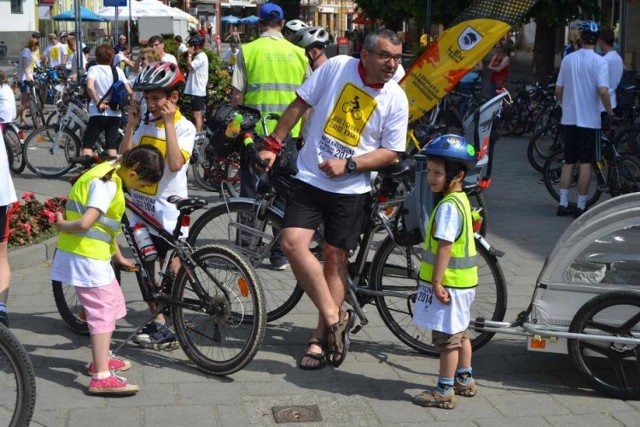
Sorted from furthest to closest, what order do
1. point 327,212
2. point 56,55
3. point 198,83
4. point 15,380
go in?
1. point 56,55
2. point 198,83
3. point 327,212
4. point 15,380

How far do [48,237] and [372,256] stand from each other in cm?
348

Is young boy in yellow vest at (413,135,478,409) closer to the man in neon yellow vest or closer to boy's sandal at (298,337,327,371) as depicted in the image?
boy's sandal at (298,337,327,371)

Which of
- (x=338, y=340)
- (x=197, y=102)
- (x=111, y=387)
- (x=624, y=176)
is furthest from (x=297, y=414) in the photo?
(x=197, y=102)

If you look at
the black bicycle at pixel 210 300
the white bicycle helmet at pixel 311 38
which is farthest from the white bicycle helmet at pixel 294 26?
the black bicycle at pixel 210 300

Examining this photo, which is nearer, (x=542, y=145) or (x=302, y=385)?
(x=302, y=385)

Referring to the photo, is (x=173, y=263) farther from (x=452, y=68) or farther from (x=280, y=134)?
(x=452, y=68)

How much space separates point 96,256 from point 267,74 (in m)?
3.16

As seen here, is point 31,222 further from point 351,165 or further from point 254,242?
point 351,165

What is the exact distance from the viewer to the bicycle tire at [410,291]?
18.0ft

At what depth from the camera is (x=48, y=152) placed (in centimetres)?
1270

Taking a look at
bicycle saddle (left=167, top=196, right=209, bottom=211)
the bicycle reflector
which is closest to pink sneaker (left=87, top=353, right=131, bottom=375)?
the bicycle reflector

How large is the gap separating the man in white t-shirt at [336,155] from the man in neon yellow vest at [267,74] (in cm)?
234

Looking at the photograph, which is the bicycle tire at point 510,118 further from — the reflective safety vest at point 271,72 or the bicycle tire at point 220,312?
the bicycle tire at point 220,312

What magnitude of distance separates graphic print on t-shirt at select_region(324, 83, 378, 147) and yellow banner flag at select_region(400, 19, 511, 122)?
17.9 feet
